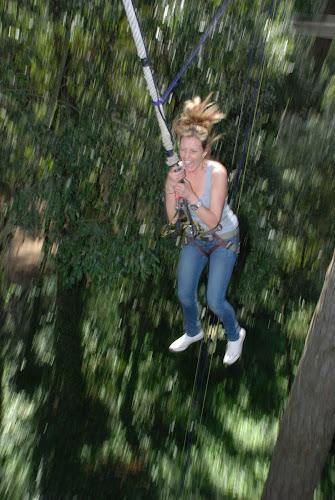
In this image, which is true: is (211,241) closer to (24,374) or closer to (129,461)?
(129,461)

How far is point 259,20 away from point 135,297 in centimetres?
317

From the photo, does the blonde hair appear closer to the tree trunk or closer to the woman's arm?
the woman's arm

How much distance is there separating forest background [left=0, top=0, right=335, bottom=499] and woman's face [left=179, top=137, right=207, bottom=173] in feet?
3.90

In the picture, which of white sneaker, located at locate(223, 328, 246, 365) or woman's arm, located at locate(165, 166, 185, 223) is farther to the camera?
white sneaker, located at locate(223, 328, 246, 365)

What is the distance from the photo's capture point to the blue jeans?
2.94 meters

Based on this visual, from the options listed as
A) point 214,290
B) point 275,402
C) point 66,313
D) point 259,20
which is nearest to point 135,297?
point 66,313

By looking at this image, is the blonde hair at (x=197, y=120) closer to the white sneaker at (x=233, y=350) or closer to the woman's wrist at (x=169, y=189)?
the woman's wrist at (x=169, y=189)

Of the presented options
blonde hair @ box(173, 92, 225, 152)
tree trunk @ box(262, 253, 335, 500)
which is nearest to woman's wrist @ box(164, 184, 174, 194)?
blonde hair @ box(173, 92, 225, 152)

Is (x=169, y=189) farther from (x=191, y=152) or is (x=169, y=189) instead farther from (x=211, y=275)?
(x=211, y=275)

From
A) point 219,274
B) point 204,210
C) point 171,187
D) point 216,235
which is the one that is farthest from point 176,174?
point 219,274

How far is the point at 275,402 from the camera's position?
461 centimetres

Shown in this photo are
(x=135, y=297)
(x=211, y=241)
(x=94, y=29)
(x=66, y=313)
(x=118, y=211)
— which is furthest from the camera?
(x=135, y=297)

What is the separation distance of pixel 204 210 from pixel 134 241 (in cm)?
166

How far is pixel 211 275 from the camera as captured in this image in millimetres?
2977
